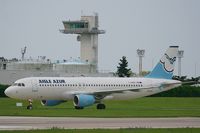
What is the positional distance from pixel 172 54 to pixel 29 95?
17.4 metres

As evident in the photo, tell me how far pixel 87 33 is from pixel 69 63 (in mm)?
18989

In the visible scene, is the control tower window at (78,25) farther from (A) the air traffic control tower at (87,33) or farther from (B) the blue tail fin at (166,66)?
(B) the blue tail fin at (166,66)

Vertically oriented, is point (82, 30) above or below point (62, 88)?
above

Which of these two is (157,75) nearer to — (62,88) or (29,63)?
(62,88)

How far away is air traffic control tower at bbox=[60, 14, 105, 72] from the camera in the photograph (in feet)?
448

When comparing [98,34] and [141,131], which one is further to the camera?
[98,34]

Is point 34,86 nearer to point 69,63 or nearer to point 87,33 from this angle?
point 69,63

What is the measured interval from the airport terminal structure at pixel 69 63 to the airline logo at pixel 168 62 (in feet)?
122

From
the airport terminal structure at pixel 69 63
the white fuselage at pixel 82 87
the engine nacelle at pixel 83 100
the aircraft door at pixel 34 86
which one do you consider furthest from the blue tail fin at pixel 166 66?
the airport terminal structure at pixel 69 63

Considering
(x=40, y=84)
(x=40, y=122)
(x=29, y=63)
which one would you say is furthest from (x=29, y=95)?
(x=29, y=63)

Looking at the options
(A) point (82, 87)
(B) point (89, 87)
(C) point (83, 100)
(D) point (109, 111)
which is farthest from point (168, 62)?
(D) point (109, 111)

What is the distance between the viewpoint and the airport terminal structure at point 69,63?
10520 centimetres

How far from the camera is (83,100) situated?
61250mm

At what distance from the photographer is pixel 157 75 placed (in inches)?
2773
